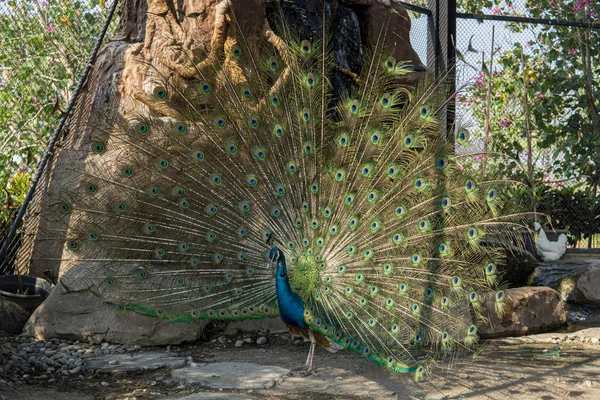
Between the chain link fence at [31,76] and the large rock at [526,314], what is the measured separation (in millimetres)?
4612

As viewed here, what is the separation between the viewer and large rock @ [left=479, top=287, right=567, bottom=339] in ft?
19.2

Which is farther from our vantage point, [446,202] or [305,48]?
→ [305,48]

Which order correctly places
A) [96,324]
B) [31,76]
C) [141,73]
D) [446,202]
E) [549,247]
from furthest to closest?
1. [31,76]
2. [549,247]
3. [141,73]
4. [96,324]
5. [446,202]

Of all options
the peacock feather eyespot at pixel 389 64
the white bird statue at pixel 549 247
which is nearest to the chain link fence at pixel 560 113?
the white bird statue at pixel 549 247

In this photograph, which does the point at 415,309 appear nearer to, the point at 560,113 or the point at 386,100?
the point at 386,100

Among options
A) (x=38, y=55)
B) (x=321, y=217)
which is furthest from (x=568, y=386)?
(x=38, y=55)

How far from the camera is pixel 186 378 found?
175 inches

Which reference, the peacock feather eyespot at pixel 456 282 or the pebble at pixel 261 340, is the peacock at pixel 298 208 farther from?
the pebble at pixel 261 340

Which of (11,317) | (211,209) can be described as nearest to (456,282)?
(211,209)

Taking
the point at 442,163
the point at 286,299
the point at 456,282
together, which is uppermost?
the point at 442,163

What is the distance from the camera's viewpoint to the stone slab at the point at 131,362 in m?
4.77

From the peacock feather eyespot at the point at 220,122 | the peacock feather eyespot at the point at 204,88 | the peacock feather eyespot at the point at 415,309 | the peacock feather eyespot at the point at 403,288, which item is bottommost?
the peacock feather eyespot at the point at 415,309

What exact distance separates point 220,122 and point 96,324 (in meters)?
2.03

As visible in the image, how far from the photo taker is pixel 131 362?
4.94 metres
